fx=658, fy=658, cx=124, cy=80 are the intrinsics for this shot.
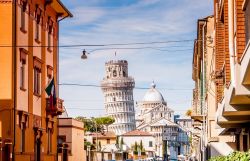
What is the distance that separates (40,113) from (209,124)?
9.71 meters

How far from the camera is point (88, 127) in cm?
15438

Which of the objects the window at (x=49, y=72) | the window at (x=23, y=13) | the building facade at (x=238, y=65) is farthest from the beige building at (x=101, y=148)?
the building facade at (x=238, y=65)

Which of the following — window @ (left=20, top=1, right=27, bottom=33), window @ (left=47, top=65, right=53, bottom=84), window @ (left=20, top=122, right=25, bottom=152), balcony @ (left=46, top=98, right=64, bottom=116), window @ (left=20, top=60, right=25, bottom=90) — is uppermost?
window @ (left=20, top=1, right=27, bottom=33)

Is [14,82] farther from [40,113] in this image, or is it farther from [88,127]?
[88,127]

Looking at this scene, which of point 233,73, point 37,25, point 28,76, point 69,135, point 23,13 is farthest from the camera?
point 69,135

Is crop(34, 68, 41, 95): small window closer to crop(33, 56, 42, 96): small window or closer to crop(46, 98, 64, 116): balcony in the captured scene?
crop(33, 56, 42, 96): small window

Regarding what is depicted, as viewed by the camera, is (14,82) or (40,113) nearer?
(14,82)

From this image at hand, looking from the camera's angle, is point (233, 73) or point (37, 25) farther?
point (37, 25)

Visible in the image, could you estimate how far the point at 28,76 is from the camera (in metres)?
34.9

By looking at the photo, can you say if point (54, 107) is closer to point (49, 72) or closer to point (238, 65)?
point (49, 72)

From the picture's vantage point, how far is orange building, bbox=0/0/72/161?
103 feet

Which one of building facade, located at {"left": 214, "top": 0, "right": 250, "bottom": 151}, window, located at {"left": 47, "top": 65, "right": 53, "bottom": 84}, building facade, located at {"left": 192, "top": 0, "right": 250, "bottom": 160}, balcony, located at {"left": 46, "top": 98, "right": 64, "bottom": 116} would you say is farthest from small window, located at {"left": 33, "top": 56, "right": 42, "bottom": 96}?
building facade, located at {"left": 214, "top": 0, "right": 250, "bottom": 151}

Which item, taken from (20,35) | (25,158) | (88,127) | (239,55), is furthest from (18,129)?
(88,127)

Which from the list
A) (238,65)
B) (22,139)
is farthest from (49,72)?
(238,65)
